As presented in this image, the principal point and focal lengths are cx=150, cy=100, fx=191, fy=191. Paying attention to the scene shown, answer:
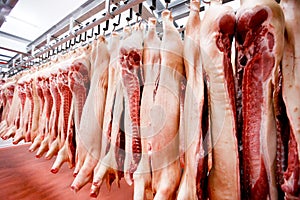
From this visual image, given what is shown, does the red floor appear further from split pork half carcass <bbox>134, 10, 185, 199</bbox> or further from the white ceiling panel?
the white ceiling panel

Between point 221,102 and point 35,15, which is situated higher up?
point 35,15

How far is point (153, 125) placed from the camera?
1.93 feet

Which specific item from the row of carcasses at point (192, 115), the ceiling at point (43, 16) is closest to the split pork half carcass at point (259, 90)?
the row of carcasses at point (192, 115)

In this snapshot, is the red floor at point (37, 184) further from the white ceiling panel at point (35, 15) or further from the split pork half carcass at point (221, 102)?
Answer: the white ceiling panel at point (35, 15)

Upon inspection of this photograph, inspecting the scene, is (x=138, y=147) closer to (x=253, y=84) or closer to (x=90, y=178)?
(x=90, y=178)

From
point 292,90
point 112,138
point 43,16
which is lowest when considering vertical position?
point 112,138

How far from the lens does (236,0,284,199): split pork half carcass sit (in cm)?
43

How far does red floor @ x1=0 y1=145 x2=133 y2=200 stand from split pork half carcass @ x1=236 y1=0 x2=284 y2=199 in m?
0.99

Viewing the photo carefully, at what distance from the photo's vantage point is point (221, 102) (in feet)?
1.56

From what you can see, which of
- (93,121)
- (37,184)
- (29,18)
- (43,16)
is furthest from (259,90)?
(29,18)

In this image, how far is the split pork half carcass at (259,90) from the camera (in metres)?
0.43

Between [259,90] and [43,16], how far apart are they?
2.78m

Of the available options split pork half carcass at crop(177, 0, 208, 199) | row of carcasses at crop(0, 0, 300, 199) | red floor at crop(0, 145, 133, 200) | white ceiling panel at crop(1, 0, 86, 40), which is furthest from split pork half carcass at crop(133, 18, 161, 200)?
white ceiling panel at crop(1, 0, 86, 40)

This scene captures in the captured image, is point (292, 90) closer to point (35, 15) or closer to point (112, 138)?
point (112, 138)
